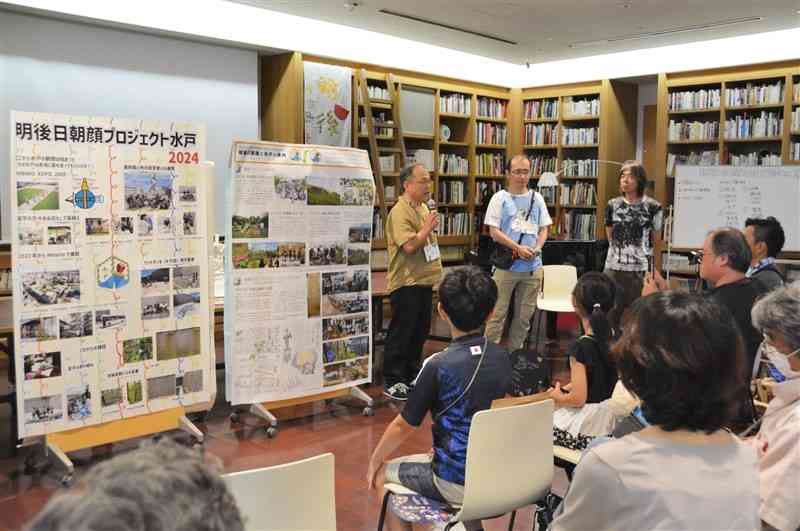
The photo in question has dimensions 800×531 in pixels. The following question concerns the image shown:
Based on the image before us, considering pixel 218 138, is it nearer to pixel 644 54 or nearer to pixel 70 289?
pixel 70 289

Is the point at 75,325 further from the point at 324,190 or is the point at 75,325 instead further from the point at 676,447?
the point at 676,447

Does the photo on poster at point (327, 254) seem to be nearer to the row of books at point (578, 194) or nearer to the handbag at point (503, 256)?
the handbag at point (503, 256)

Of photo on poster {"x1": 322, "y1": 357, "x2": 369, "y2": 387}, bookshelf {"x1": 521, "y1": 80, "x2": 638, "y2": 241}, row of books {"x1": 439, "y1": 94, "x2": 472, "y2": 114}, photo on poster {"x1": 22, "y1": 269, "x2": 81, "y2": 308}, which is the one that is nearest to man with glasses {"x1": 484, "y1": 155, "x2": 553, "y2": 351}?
photo on poster {"x1": 322, "y1": 357, "x2": 369, "y2": 387}

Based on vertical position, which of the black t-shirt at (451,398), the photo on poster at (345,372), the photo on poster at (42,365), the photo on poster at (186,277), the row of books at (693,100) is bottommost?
the photo on poster at (345,372)

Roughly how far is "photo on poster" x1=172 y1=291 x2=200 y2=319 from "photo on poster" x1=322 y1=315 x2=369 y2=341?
81 centimetres

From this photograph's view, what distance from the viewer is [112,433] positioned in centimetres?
367

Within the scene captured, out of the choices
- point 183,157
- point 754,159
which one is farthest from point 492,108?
point 183,157

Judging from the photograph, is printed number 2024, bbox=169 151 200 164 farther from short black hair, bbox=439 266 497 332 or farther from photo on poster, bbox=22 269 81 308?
short black hair, bbox=439 266 497 332

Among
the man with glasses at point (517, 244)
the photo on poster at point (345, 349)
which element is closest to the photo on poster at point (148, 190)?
the photo on poster at point (345, 349)

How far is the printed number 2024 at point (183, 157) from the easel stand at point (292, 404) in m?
1.50

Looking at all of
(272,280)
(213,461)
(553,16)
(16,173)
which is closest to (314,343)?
(272,280)

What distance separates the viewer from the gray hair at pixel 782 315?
6.51 feet

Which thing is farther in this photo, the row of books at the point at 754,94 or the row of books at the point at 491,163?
the row of books at the point at 491,163

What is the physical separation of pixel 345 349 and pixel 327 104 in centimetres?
363
